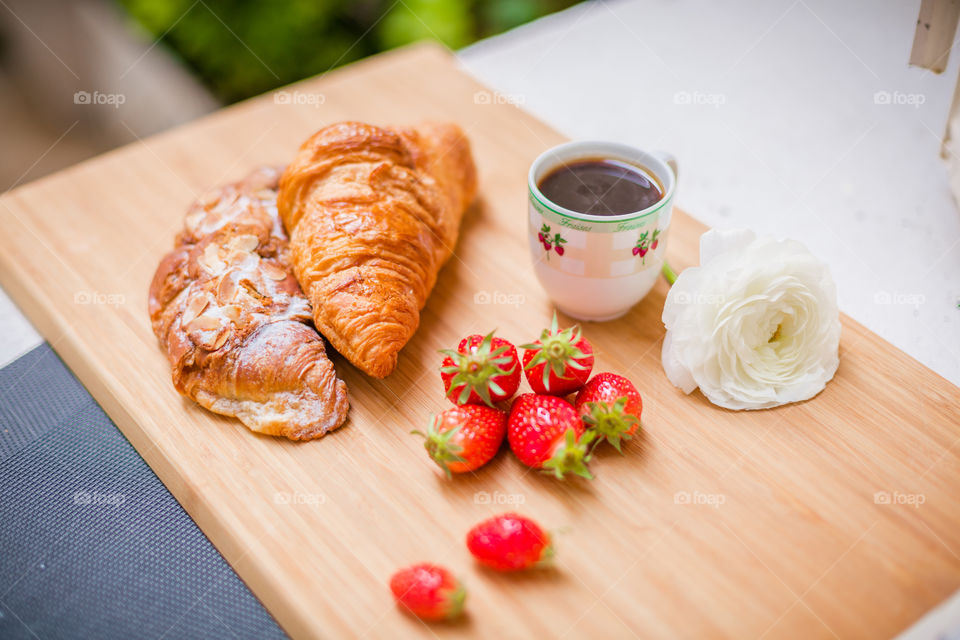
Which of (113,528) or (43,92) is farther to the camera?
(43,92)

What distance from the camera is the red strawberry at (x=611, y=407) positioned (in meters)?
1.32

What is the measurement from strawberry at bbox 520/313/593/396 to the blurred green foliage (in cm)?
229

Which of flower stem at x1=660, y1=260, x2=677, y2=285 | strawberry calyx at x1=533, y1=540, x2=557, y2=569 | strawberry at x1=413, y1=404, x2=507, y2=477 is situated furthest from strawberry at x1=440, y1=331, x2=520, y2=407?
flower stem at x1=660, y1=260, x2=677, y2=285

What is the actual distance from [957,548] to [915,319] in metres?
0.60

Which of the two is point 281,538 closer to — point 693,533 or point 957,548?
point 693,533

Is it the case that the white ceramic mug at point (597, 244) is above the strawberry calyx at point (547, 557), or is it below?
above

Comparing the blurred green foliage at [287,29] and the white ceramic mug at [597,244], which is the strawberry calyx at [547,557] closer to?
the white ceramic mug at [597,244]

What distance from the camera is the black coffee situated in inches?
59.6

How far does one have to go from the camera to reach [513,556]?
1.20 meters

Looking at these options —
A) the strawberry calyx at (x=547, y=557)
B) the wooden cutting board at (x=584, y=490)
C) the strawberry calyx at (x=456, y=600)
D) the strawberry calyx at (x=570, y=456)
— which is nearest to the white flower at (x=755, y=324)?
the wooden cutting board at (x=584, y=490)

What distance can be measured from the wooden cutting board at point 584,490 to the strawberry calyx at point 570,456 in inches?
3.1

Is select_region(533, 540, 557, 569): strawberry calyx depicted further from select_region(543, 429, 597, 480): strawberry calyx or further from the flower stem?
the flower stem

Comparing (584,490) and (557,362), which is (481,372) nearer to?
(557,362)

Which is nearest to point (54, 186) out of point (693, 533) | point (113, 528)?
point (113, 528)
